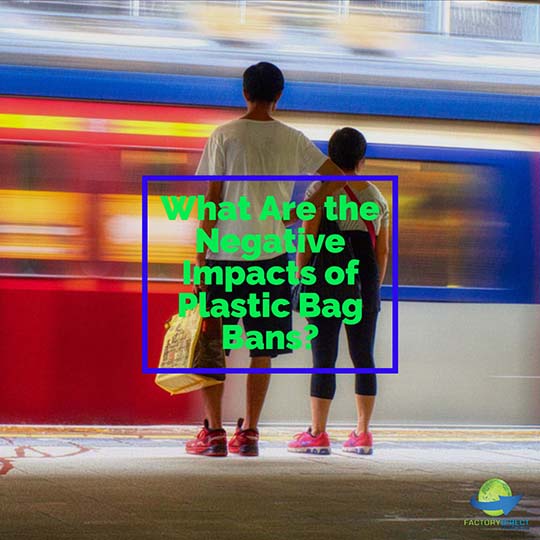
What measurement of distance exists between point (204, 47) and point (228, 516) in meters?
4.69

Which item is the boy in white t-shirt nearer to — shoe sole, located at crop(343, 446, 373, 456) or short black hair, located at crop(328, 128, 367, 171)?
short black hair, located at crop(328, 128, 367, 171)

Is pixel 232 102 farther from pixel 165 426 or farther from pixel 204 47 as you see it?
pixel 165 426

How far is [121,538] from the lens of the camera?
4.21 meters

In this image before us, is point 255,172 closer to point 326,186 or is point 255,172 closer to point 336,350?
point 326,186

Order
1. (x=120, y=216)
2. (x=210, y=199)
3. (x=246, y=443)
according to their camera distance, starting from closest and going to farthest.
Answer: (x=210, y=199)
(x=246, y=443)
(x=120, y=216)

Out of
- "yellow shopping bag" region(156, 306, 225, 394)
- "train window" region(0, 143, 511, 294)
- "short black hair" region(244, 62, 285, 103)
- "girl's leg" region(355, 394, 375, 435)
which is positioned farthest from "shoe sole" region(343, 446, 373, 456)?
"short black hair" region(244, 62, 285, 103)

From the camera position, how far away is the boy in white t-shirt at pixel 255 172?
656cm

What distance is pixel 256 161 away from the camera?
6.59 metres

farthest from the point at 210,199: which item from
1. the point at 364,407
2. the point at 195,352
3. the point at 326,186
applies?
the point at 364,407

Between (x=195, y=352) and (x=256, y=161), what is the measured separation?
3.27 ft

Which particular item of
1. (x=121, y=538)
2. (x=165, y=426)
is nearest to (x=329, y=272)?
(x=165, y=426)

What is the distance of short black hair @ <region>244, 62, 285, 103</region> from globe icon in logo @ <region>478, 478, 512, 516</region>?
7.24ft

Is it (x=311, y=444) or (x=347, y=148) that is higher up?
(x=347, y=148)

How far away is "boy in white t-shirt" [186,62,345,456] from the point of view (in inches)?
258
